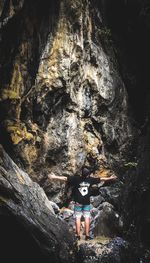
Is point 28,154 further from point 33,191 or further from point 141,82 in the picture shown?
point 141,82

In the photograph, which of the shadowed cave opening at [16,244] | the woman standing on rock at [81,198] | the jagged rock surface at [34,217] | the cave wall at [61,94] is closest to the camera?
the jagged rock surface at [34,217]

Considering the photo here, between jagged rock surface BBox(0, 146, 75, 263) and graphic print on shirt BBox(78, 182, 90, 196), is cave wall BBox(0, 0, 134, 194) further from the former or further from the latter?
jagged rock surface BBox(0, 146, 75, 263)

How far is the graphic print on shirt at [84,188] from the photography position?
10.6 m

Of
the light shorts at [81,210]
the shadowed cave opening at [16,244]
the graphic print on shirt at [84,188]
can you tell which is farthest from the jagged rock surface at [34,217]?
the graphic print on shirt at [84,188]

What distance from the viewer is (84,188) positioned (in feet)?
34.9

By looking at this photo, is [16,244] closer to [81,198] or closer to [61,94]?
[81,198]

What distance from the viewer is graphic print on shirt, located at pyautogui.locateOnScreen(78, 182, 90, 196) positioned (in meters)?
10.6

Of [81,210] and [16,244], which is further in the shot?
[81,210]

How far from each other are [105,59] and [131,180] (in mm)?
6384

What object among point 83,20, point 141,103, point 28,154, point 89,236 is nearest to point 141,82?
point 141,103

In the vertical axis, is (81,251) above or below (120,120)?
below

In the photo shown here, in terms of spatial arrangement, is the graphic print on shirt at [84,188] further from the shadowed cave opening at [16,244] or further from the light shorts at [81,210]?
the shadowed cave opening at [16,244]

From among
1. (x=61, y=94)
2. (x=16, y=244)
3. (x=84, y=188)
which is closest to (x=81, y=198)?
(x=84, y=188)

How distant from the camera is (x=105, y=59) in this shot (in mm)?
16203
